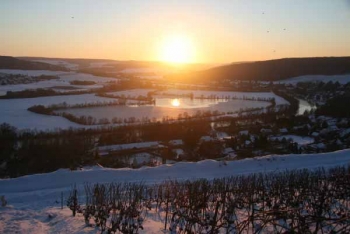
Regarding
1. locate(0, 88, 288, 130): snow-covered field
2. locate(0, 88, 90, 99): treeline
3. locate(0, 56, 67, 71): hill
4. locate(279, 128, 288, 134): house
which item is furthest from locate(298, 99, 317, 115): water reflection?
locate(0, 56, 67, 71): hill

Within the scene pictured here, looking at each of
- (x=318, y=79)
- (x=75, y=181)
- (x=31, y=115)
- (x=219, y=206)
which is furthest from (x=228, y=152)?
(x=318, y=79)

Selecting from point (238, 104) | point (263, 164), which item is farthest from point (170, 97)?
point (263, 164)

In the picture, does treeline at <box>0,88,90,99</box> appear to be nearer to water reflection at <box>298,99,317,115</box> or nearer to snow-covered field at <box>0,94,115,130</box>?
snow-covered field at <box>0,94,115,130</box>

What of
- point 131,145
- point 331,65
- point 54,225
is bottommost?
point 131,145

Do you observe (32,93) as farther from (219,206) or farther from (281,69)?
(219,206)

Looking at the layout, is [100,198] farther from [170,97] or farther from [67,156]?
[170,97]

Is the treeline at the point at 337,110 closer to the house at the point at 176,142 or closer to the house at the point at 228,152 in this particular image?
the house at the point at 176,142
